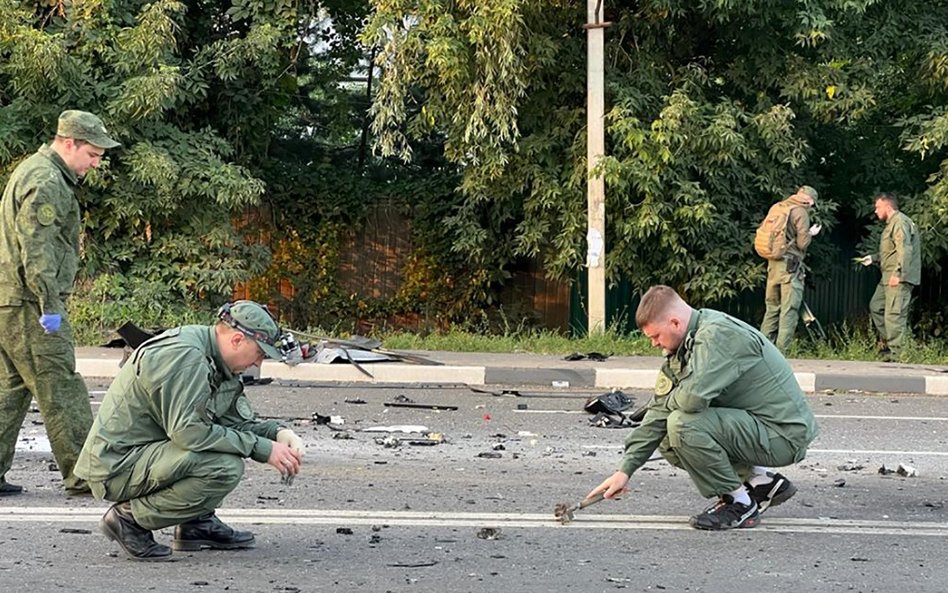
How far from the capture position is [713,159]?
14.9 meters

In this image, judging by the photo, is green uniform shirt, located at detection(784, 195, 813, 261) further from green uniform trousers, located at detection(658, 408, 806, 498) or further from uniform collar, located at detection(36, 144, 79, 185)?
uniform collar, located at detection(36, 144, 79, 185)

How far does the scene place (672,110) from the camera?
47.5ft

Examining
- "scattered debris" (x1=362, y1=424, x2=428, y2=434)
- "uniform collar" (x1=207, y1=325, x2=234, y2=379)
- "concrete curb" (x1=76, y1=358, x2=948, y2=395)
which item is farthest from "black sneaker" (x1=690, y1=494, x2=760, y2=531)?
"concrete curb" (x1=76, y1=358, x2=948, y2=395)

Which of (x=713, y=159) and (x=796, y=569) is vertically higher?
(x=713, y=159)

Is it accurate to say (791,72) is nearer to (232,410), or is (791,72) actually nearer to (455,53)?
(455,53)

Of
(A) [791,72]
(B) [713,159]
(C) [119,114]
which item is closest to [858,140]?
(A) [791,72]

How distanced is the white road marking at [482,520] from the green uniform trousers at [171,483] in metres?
0.92

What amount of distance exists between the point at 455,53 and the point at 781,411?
903 cm

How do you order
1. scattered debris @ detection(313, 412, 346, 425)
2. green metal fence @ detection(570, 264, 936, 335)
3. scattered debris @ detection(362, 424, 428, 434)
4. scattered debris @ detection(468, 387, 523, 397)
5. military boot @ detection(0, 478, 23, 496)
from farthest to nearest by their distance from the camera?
green metal fence @ detection(570, 264, 936, 335) < scattered debris @ detection(468, 387, 523, 397) < scattered debris @ detection(313, 412, 346, 425) < scattered debris @ detection(362, 424, 428, 434) < military boot @ detection(0, 478, 23, 496)

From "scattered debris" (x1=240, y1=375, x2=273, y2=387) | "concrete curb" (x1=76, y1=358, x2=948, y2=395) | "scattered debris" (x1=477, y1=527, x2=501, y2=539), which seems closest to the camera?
"scattered debris" (x1=477, y1=527, x2=501, y2=539)

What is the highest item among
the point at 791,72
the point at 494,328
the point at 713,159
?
the point at 791,72

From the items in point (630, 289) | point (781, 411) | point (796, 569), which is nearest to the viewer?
point (796, 569)

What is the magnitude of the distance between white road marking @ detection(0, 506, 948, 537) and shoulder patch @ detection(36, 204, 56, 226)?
1394 mm

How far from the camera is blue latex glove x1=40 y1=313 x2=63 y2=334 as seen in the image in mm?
6246
